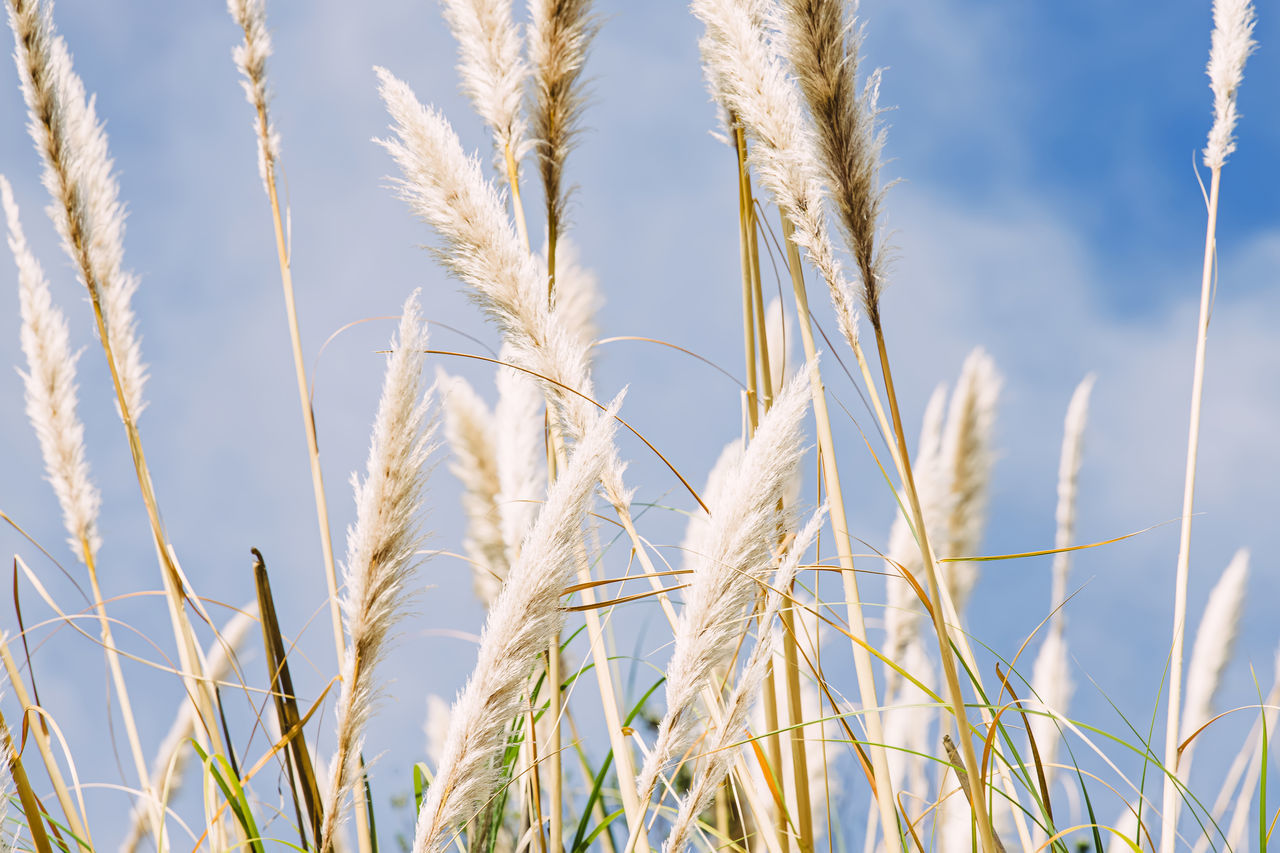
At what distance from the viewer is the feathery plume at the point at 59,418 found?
243 cm

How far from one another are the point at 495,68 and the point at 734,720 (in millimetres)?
1492

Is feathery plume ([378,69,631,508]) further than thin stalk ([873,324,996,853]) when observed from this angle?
Yes

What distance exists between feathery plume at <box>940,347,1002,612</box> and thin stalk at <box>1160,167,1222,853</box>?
711 millimetres

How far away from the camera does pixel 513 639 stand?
46.9 inches

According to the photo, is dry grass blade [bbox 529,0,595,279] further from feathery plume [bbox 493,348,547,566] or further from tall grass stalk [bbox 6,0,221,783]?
tall grass stalk [bbox 6,0,221,783]

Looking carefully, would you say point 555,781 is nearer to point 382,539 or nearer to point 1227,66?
point 382,539

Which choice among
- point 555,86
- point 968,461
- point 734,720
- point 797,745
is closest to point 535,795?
point 797,745

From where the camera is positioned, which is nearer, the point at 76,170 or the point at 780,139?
the point at 780,139

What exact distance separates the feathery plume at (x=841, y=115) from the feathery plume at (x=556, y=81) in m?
0.73

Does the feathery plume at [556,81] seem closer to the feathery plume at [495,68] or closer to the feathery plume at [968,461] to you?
the feathery plume at [495,68]

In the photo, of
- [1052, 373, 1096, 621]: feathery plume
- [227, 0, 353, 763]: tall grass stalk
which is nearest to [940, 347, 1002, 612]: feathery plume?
[1052, 373, 1096, 621]: feathery plume

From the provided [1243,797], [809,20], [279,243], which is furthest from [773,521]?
[1243,797]

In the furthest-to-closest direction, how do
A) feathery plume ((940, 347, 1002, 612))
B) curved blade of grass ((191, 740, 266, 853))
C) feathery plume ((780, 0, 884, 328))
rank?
1. feathery plume ((940, 347, 1002, 612))
2. curved blade of grass ((191, 740, 266, 853))
3. feathery plume ((780, 0, 884, 328))

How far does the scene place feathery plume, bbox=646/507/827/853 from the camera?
1.19 meters
